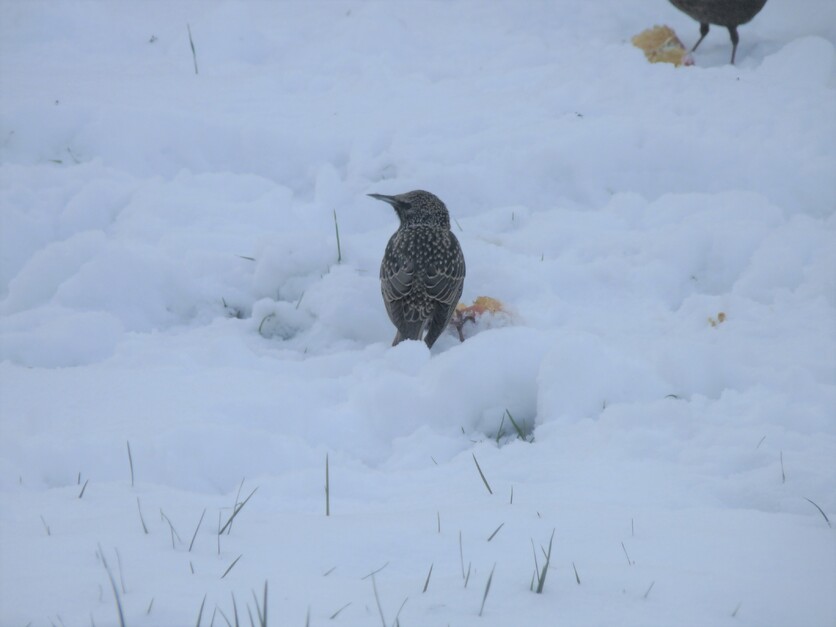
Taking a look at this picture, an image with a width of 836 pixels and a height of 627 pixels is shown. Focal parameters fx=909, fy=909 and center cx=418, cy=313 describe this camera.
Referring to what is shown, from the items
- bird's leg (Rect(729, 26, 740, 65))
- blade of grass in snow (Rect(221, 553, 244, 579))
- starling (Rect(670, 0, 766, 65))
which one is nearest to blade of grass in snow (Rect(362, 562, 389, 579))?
blade of grass in snow (Rect(221, 553, 244, 579))

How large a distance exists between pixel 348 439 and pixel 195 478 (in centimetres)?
65

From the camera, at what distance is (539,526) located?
2.65 metres

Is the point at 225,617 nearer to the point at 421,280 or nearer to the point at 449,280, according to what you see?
the point at 421,280

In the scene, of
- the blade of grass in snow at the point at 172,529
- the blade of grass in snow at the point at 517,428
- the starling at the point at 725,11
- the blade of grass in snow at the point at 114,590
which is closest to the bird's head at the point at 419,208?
the blade of grass in snow at the point at 517,428

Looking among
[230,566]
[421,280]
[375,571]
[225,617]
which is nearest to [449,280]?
[421,280]

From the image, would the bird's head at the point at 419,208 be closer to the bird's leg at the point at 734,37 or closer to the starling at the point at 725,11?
the starling at the point at 725,11

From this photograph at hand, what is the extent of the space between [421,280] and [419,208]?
60 cm

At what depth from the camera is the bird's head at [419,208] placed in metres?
4.90

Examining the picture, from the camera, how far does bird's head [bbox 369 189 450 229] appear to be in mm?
4898

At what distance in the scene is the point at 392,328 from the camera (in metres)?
4.74

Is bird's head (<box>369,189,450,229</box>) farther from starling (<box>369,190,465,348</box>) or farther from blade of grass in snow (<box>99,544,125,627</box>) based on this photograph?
blade of grass in snow (<box>99,544,125,627</box>)

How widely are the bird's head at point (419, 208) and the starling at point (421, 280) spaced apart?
69 mm

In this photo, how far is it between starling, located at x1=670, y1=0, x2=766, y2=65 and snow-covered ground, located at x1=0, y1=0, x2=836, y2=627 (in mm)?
313

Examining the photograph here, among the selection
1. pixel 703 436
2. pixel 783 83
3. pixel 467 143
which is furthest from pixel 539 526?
pixel 783 83
